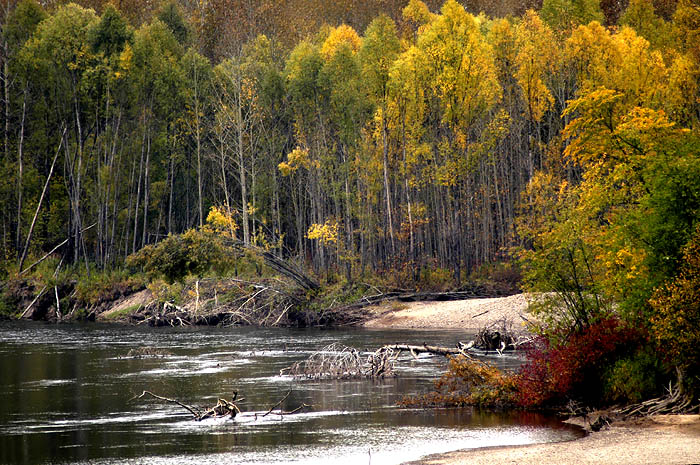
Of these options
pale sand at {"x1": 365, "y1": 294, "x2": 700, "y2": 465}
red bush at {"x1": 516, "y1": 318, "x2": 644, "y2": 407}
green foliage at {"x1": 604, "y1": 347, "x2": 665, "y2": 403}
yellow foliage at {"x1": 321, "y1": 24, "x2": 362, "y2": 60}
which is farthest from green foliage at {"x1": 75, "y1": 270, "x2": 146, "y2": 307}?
pale sand at {"x1": 365, "y1": 294, "x2": 700, "y2": 465}

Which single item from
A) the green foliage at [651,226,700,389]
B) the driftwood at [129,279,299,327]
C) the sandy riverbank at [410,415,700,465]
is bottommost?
the sandy riverbank at [410,415,700,465]

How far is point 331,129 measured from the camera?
59.1 meters

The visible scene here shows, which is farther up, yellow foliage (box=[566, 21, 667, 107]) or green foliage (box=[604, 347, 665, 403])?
yellow foliage (box=[566, 21, 667, 107])

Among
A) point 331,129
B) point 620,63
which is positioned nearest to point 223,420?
point 620,63

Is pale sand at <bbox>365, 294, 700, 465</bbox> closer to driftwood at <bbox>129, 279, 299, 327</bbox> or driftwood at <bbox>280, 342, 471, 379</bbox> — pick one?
driftwood at <bbox>280, 342, 471, 379</bbox>

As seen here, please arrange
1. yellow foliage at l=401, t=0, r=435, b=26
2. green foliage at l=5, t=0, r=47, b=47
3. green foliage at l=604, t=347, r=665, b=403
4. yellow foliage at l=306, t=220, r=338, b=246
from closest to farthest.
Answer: green foliage at l=604, t=347, r=665, b=403
yellow foliage at l=306, t=220, r=338, b=246
green foliage at l=5, t=0, r=47, b=47
yellow foliage at l=401, t=0, r=435, b=26

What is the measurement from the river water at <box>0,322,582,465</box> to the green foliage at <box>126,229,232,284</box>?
297 cm

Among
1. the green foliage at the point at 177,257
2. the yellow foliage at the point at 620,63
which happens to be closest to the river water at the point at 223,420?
the green foliage at the point at 177,257

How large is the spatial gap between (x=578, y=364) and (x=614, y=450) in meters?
4.25

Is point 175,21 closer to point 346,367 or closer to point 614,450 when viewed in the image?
point 346,367

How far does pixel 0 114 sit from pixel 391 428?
163 feet

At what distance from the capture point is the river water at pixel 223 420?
16828 mm

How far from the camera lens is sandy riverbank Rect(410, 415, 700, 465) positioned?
47.9 ft

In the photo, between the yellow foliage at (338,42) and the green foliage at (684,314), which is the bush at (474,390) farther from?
the yellow foliage at (338,42)
